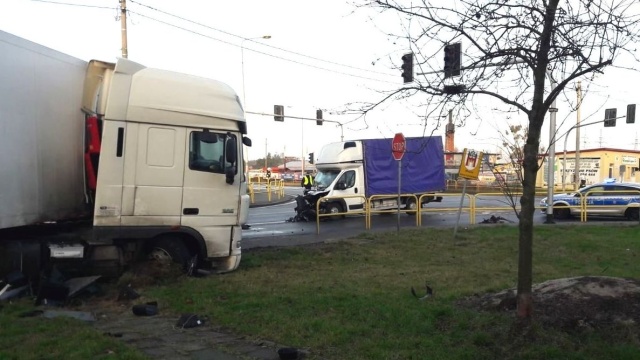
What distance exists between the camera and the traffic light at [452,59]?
5.49 metres

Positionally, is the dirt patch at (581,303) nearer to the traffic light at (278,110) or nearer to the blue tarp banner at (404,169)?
the blue tarp banner at (404,169)

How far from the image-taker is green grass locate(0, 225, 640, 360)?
17.2 ft

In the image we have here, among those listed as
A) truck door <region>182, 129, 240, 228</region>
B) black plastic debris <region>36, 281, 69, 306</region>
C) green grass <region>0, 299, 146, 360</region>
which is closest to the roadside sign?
truck door <region>182, 129, 240, 228</region>

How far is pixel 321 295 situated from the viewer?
301 inches

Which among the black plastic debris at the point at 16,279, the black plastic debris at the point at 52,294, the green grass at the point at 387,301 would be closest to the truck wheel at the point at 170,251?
the green grass at the point at 387,301

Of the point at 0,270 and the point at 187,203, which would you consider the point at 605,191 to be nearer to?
the point at 187,203

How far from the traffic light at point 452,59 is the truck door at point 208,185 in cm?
498

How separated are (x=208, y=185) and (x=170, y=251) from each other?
4.17 ft

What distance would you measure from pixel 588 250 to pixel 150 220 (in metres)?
9.53

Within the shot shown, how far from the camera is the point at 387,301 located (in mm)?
7184

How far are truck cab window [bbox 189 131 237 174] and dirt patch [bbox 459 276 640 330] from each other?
15.4ft

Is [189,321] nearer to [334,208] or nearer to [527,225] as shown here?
[527,225]

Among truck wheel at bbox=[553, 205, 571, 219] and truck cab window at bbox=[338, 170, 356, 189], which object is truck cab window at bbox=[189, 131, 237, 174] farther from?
truck wheel at bbox=[553, 205, 571, 219]

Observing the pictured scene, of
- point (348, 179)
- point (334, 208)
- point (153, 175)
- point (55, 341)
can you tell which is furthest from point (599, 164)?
point (55, 341)
